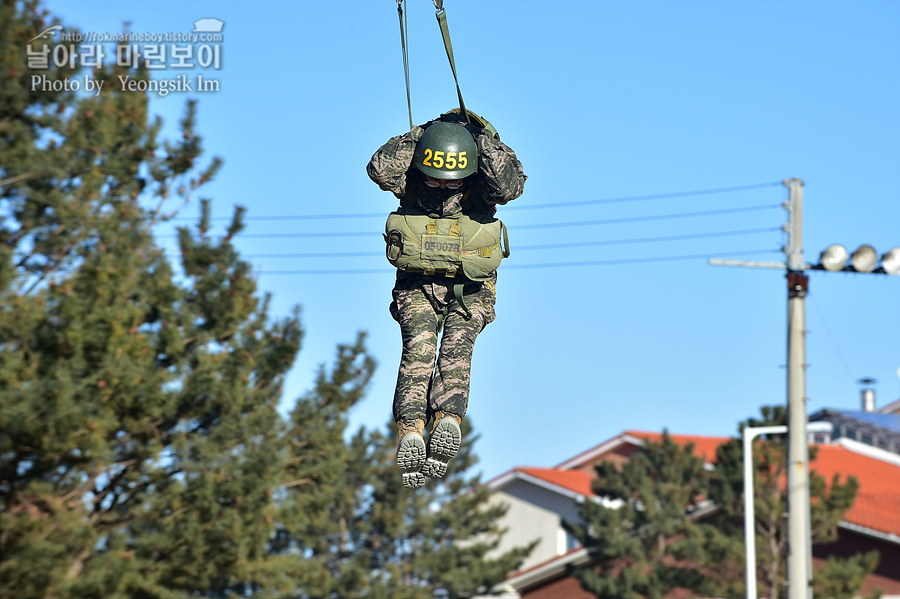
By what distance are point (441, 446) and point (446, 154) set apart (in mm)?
2260

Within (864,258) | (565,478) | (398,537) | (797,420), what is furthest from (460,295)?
(565,478)

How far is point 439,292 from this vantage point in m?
8.90

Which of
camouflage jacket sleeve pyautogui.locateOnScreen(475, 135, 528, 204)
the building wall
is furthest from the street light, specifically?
the building wall

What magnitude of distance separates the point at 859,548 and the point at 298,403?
1886 cm

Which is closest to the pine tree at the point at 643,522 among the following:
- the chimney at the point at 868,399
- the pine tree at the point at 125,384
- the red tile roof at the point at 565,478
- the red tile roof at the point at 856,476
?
the red tile roof at the point at 856,476

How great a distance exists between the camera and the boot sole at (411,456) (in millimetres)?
8062

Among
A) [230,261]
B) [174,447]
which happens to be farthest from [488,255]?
[230,261]

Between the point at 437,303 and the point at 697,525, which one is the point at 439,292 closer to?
the point at 437,303

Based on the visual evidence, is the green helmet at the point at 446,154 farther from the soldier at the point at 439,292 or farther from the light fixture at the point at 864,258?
the light fixture at the point at 864,258

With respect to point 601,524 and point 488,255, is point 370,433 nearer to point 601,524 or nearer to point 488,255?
point 601,524

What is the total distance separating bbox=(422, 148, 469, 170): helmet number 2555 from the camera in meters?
8.34

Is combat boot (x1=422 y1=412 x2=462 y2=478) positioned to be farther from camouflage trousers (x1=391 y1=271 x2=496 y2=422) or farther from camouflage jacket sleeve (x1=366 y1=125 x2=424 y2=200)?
camouflage jacket sleeve (x1=366 y1=125 x2=424 y2=200)

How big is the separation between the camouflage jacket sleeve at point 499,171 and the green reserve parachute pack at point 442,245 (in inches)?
12.5

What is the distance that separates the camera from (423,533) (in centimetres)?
4053
